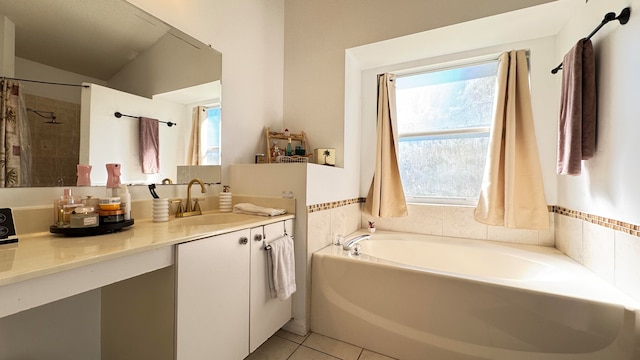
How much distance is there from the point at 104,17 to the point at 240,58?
35.1 inches

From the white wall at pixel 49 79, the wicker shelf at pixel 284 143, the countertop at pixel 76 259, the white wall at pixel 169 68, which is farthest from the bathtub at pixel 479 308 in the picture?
the white wall at pixel 49 79

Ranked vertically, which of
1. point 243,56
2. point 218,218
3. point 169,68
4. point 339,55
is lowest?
point 218,218

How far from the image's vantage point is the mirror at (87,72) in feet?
3.55

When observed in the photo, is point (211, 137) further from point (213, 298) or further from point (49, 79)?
point (213, 298)

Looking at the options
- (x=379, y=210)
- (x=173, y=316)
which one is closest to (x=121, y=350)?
(x=173, y=316)

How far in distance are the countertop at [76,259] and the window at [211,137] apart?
0.74 metres

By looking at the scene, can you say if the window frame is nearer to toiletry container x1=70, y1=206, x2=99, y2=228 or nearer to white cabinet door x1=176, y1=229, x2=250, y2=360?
white cabinet door x1=176, y1=229, x2=250, y2=360

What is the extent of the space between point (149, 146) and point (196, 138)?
1.03 feet

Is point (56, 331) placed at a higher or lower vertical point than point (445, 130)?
lower

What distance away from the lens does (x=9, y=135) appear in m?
Answer: 1.03

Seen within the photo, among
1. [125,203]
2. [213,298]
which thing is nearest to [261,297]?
[213,298]

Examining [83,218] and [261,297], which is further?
[261,297]

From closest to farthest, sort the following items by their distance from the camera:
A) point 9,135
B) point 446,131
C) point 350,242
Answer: point 9,135
point 350,242
point 446,131

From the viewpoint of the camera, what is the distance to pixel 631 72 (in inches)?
47.9
